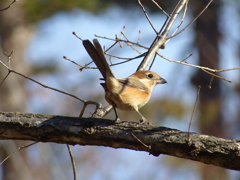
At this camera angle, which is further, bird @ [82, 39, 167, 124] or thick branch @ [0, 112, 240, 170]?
bird @ [82, 39, 167, 124]

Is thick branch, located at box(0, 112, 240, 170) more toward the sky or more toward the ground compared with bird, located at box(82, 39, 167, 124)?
more toward the ground

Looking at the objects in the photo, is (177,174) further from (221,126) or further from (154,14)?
(154,14)

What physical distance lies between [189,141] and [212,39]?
12.1 m

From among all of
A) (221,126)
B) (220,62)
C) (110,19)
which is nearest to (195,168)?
(221,126)

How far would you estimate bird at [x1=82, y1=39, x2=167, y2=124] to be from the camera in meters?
3.58

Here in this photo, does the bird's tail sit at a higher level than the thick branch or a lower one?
higher

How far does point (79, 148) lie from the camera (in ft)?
47.6

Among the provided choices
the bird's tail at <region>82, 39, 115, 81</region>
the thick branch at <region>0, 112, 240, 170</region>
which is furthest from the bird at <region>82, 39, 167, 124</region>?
the thick branch at <region>0, 112, 240, 170</region>

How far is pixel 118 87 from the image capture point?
3.88m

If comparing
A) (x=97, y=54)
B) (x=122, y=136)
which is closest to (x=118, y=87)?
(x=97, y=54)

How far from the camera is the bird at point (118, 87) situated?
358cm

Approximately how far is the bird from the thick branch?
47 centimetres

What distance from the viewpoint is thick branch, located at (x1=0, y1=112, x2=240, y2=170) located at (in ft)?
9.18

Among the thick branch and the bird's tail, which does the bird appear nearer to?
the bird's tail
